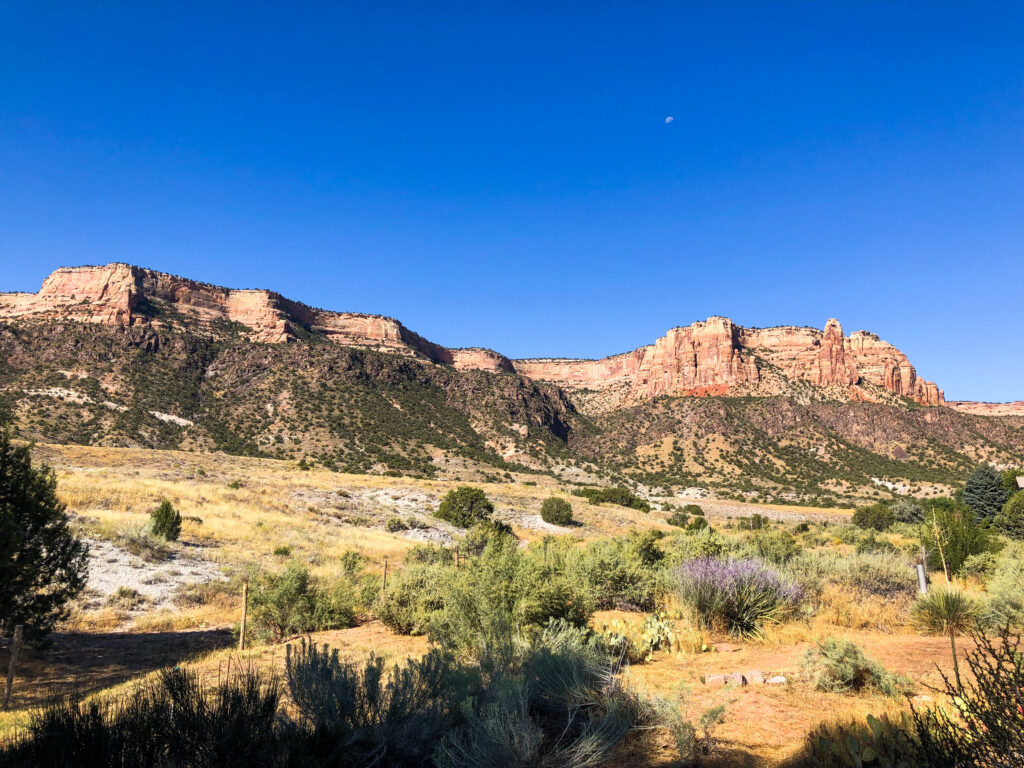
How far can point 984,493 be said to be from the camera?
33906 millimetres

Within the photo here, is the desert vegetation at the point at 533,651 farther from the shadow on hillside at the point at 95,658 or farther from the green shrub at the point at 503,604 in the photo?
the shadow on hillside at the point at 95,658

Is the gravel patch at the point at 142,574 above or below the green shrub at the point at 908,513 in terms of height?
above

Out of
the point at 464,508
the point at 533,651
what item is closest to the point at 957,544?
the point at 533,651

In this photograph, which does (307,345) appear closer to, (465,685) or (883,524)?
(883,524)

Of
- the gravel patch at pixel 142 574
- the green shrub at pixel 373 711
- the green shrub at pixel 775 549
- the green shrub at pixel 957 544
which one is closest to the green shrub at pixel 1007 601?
the green shrub at pixel 775 549

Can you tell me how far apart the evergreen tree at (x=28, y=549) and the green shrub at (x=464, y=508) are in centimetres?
2190

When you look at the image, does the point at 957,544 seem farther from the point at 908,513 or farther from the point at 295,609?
the point at 908,513

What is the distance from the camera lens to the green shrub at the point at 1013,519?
2412cm

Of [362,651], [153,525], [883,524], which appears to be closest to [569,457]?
[883,524]

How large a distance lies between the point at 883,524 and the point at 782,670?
3644 centimetres

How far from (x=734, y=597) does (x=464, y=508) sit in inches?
947

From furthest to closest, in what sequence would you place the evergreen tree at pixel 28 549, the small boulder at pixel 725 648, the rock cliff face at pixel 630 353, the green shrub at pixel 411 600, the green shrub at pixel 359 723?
1. the rock cliff face at pixel 630 353
2. the green shrub at pixel 411 600
3. the evergreen tree at pixel 28 549
4. the small boulder at pixel 725 648
5. the green shrub at pixel 359 723

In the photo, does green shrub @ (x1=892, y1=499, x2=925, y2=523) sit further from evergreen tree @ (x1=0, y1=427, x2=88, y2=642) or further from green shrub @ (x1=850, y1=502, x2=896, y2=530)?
evergreen tree @ (x1=0, y1=427, x2=88, y2=642)

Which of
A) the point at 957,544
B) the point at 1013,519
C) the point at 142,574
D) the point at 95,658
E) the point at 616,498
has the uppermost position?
the point at 957,544
